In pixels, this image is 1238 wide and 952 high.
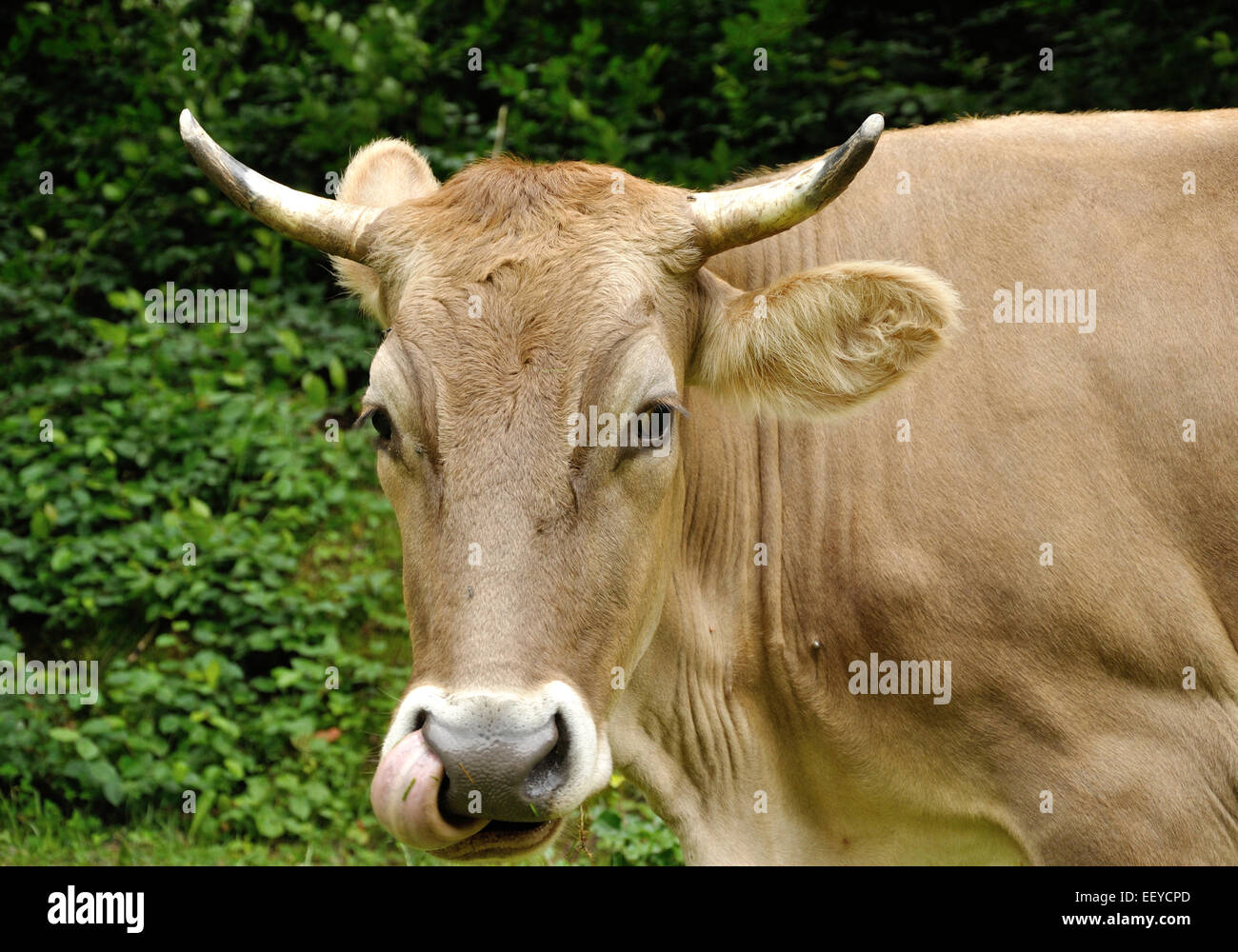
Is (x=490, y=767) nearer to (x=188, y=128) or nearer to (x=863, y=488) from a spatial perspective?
(x=863, y=488)

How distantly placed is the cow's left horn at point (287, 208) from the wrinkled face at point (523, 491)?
0.23 meters

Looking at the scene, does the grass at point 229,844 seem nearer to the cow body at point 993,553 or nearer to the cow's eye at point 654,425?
the cow body at point 993,553

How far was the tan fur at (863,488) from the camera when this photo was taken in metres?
3.47

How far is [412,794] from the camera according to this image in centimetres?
306

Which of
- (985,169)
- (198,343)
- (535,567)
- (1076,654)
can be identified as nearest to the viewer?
(535,567)

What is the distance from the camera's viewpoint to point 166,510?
7316 millimetres

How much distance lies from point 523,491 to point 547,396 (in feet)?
0.86

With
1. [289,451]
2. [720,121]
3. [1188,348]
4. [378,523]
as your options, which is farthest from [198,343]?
[1188,348]

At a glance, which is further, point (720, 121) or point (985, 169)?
point (720, 121)

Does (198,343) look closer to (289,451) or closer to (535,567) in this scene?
(289,451)

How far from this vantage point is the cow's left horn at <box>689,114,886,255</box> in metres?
3.49

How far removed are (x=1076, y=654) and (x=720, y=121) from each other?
6181mm

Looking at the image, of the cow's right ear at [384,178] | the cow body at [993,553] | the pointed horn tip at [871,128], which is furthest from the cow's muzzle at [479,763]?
the cow's right ear at [384,178]

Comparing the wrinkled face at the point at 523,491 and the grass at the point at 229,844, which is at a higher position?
the wrinkled face at the point at 523,491
